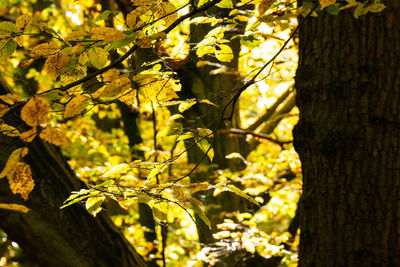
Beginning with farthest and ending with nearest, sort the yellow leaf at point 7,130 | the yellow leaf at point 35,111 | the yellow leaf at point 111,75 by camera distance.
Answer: the yellow leaf at point 111,75, the yellow leaf at point 7,130, the yellow leaf at point 35,111

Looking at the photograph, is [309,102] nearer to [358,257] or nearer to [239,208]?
[358,257]

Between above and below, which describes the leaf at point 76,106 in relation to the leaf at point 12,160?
above

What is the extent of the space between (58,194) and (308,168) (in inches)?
50.8

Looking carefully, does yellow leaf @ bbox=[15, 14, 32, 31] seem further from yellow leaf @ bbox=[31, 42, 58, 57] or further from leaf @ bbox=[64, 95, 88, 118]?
leaf @ bbox=[64, 95, 88, 118]

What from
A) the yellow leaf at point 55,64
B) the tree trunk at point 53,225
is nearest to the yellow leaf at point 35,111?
the yellow leaf at point 55,64

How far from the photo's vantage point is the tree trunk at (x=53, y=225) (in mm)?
1993

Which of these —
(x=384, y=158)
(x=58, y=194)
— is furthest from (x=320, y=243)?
(x=58, y=194)

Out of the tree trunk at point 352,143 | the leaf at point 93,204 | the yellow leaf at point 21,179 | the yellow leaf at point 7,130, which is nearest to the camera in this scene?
the yellow leaf at point 21,179

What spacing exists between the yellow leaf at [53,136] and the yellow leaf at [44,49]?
0.88 feet

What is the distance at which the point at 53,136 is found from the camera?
36.9 inches

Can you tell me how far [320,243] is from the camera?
1.79 m

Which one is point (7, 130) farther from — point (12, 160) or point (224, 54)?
point (224, 54)

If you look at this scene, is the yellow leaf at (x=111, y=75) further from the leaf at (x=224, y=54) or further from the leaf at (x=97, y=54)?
the leaf at (x=224, y=54)

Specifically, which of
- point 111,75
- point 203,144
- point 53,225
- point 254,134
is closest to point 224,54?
point 203,144
